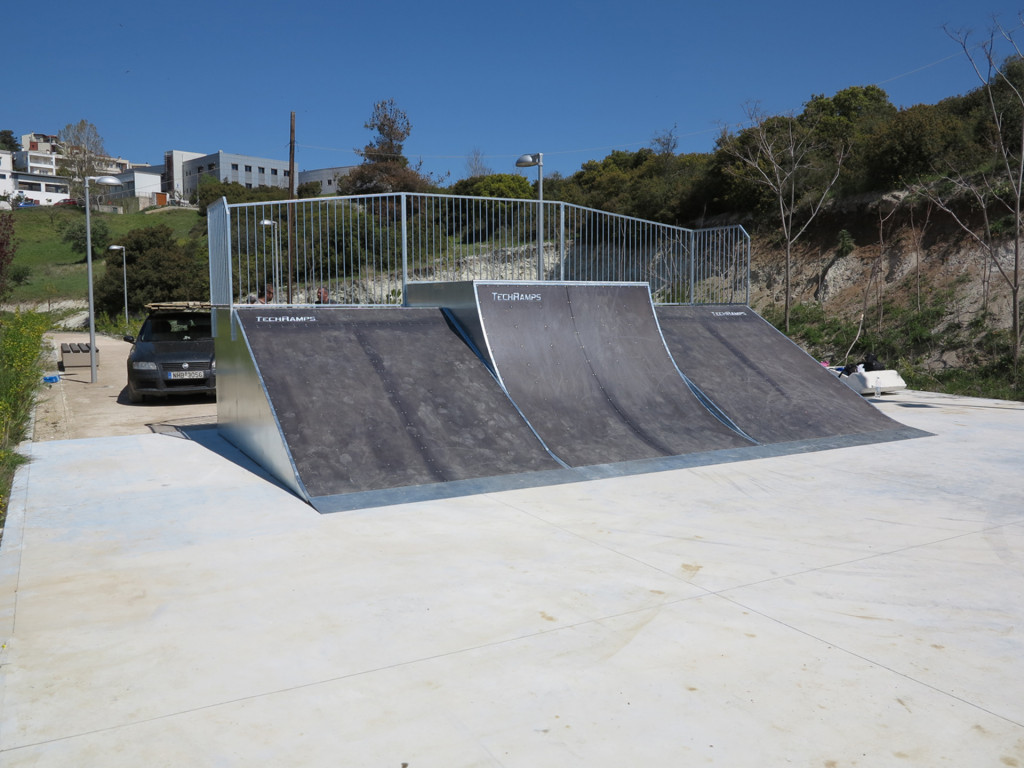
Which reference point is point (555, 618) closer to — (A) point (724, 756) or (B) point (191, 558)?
(A) point (724, 756)

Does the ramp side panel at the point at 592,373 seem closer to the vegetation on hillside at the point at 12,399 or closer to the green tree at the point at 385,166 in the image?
the vegetation on hillside at the point at 12,399

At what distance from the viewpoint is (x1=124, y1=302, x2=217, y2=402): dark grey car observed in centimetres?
1195

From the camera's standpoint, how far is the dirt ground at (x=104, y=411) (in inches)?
381

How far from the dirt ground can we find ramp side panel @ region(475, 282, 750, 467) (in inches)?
184

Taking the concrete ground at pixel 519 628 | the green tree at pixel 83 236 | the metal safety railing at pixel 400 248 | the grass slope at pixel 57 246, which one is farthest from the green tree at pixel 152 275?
the concrete ground at pixel 519 628

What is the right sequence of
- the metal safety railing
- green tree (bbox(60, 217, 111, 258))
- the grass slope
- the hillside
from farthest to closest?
green tree (bbox(60, 217, 111, 258)), the grass slope, the hillside, the metal safety railing

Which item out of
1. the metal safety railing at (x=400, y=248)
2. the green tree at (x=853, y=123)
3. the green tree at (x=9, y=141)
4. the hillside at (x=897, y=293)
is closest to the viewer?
the metal safety railing at (x=400, y=248)

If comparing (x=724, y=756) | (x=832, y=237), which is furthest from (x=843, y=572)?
(x=832, y=237)

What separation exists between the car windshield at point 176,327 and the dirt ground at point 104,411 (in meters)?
1.10

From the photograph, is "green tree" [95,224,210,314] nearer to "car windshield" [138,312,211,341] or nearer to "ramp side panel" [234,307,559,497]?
"car windshield" [138,312,211,341]

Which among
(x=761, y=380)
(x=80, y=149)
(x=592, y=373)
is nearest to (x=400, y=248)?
(x=592, y=373)

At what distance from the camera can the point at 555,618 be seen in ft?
11.7

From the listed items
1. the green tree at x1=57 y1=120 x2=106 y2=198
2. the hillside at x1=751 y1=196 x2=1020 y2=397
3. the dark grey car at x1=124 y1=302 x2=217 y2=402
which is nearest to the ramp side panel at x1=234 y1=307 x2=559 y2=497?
the dark grey car at x1=124 y1=302 x2=217 y2=402

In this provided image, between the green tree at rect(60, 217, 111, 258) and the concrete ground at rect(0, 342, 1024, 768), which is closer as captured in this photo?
the concrete ground at rect(0, 342, 1024, 768)
